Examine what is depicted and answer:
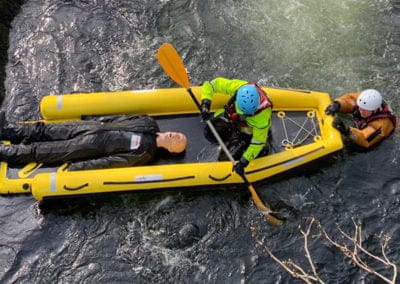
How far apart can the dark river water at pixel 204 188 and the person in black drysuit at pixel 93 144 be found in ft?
1.56

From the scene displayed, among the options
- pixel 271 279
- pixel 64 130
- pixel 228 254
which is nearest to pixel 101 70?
Result: pixel 64 130

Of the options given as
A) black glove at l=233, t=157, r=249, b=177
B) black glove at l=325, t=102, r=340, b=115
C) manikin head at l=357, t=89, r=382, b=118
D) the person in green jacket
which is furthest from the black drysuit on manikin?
manikin head at l=357, t=89, r=382, b=118

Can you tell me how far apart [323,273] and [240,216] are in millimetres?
1071

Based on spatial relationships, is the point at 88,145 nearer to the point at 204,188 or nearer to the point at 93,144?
the point at 93,144

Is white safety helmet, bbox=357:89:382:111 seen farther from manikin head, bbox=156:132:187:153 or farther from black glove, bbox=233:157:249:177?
manikin head, bbox=156:132:187:153

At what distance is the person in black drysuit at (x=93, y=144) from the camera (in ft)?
17.0

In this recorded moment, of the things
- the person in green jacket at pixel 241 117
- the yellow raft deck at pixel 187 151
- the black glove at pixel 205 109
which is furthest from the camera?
the black glove at pixel 205 109

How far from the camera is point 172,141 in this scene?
17.2 ft

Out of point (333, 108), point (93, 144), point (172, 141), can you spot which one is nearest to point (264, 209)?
point (172, 141)

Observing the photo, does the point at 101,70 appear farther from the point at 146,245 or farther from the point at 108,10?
the point at 146,245

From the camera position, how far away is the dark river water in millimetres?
5113

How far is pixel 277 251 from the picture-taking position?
5.22 m

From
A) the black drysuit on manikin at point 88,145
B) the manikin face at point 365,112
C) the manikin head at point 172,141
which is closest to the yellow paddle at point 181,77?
the manikin head at point 172,141

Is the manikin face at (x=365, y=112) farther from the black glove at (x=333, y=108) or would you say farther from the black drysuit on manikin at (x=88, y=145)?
the black drysuit on manikin at (x=88, y=145)
